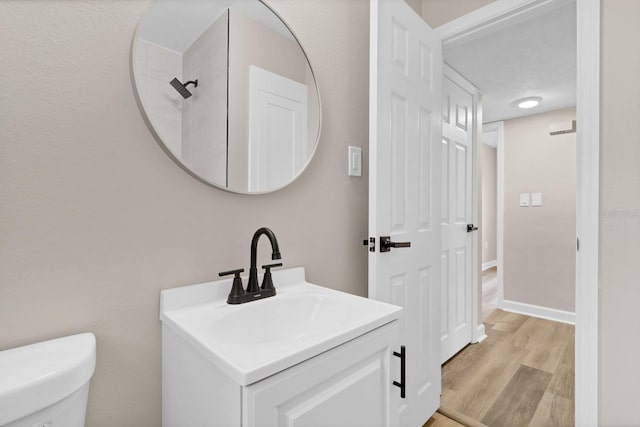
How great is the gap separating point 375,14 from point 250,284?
1138 millimetres

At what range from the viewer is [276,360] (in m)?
0.57

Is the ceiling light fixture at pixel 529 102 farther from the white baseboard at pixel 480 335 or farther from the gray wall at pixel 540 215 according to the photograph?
the white baseboard at pixel 480 335

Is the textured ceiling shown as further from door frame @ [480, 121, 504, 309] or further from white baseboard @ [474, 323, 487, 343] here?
white baseboard @ [474, 323, 487, 343]

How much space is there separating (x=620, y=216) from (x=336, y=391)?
1.28 m

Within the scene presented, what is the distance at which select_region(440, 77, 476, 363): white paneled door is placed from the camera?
222 cm

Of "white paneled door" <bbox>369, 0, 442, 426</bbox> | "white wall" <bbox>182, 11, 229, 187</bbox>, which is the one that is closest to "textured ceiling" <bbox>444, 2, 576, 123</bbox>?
"white paneled door" <bbox>369, 0, 442, 426</bbox>

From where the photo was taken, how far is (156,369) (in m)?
0.86

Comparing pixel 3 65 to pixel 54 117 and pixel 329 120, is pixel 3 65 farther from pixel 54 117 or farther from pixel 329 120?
pixel 329 120

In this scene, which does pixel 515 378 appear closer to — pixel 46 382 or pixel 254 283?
pixel 254 283

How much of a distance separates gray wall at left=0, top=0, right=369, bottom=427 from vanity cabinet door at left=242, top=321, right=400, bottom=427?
0.47 metres

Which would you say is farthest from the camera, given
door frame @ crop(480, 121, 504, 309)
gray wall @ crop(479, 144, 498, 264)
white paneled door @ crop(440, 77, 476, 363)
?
gray wall @ crop(479, 144, 498, 264)

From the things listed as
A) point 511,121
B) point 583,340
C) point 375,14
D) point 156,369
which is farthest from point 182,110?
point 511,121

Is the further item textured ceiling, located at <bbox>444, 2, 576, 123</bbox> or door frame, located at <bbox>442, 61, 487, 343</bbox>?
door frame, located at <bbox>442, 61, 487, 343</bbox>

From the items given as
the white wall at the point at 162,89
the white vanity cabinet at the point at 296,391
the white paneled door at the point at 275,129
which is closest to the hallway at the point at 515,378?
the white vanity cabinet at the point at 296,391
